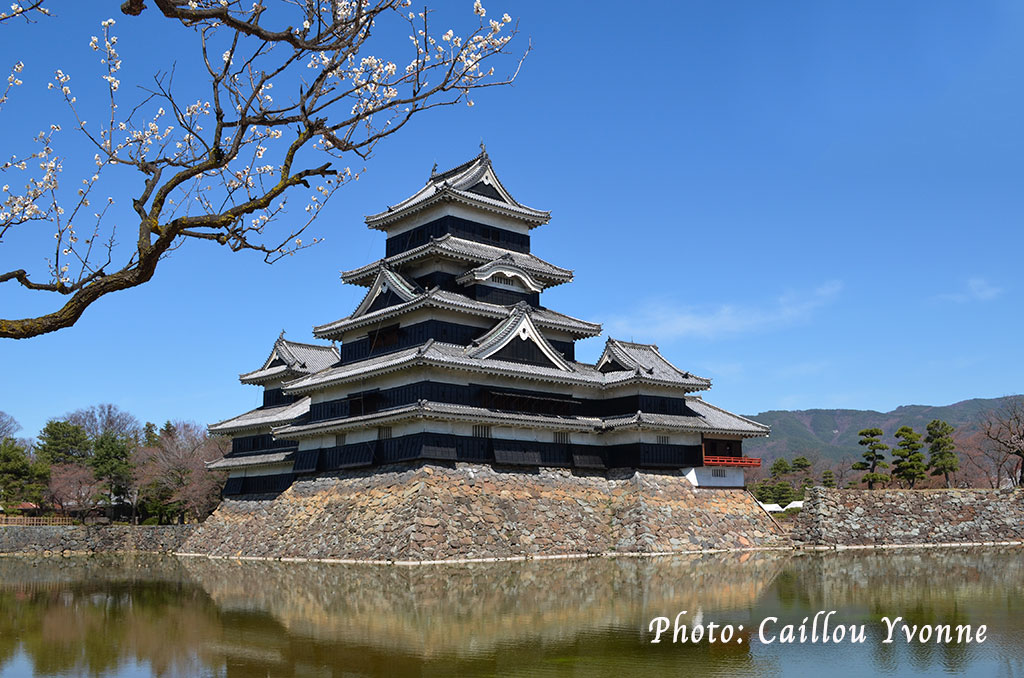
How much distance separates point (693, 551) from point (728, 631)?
20386 mm

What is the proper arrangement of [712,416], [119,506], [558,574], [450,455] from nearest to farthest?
1. [558,574]
2. [450,455]
3. [712,416]
4. [119,506]

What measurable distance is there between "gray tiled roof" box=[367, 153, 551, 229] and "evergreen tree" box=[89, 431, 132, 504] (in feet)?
77.8

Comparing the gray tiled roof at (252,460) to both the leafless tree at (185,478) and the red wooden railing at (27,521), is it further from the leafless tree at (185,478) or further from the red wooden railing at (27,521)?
the red wooden railing at (27,521)

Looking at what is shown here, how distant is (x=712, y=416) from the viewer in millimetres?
40625

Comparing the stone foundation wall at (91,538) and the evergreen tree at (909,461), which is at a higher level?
the evergreen tree at (909,461)

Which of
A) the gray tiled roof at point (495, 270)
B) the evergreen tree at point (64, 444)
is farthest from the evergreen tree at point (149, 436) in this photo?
the gray tiled roof at point (495, 270)

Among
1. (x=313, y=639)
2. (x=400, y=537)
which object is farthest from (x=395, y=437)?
(x=313, y=639)

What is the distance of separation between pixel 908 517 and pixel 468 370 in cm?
2254

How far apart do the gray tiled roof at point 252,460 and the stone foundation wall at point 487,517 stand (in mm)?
2014

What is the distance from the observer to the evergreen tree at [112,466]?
50438mm

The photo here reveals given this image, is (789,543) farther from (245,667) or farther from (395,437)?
(245,667)

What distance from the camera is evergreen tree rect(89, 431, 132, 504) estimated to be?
5044cm

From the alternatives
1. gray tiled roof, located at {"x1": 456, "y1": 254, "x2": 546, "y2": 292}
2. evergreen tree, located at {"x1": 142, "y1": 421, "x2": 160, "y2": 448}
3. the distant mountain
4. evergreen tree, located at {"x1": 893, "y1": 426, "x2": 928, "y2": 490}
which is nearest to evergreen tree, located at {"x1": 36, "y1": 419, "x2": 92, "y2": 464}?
evergreen tree, located at {"x1": 142, "y1": 421, "x2": 160, "y2": 448}

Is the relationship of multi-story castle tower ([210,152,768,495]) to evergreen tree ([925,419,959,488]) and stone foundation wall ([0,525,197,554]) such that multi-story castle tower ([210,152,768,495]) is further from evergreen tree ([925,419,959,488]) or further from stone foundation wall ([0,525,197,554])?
evergreen tree ([925,419,959,488])
